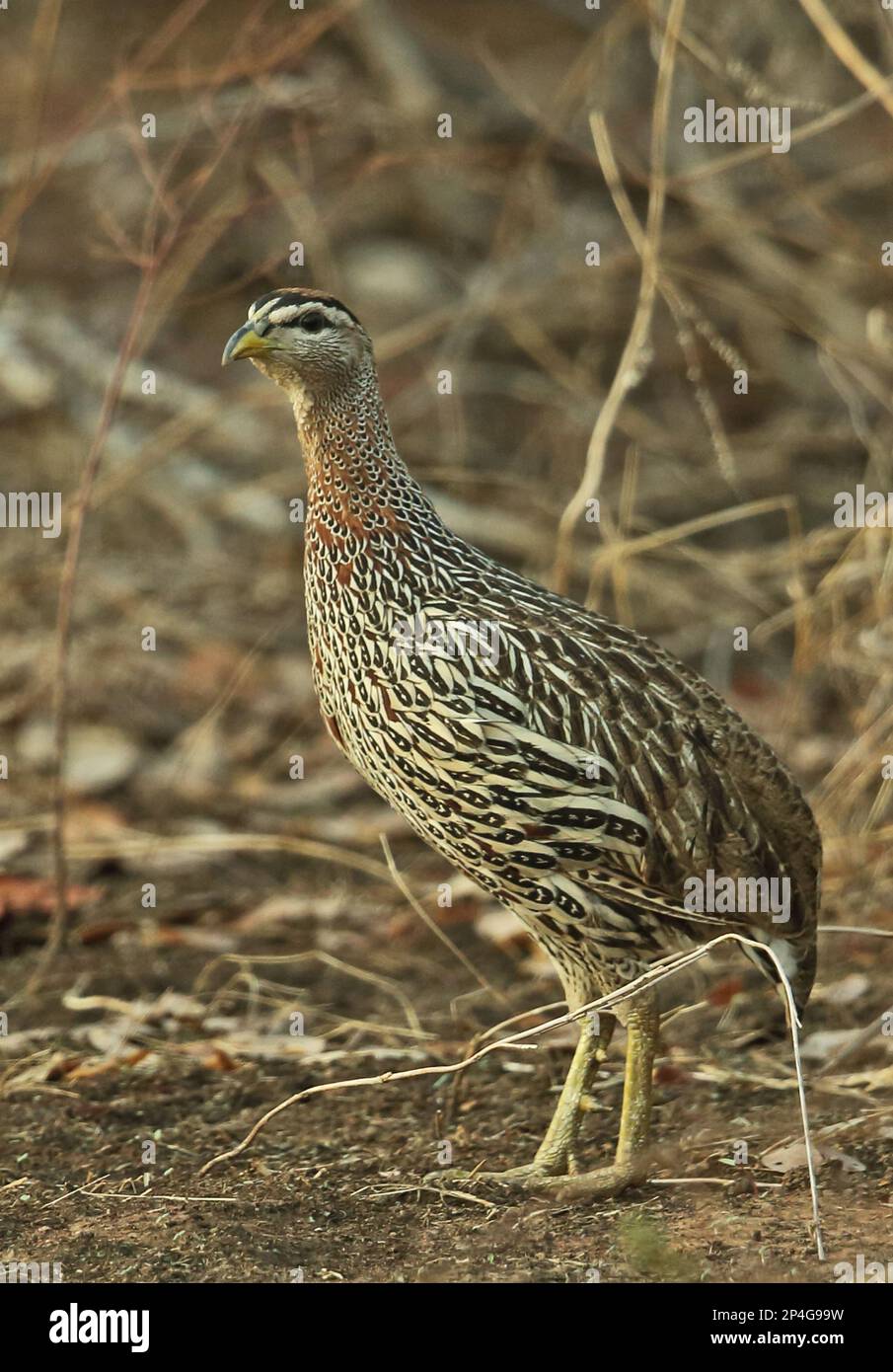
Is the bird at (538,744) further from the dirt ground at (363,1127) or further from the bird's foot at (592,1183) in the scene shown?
the dirt ground at (363,1127)

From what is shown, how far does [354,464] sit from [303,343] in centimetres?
34

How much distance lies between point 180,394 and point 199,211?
357cm

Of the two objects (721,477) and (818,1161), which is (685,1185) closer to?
(818,1161)

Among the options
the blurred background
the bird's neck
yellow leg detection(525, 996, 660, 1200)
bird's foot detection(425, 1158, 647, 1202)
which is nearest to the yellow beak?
the bird's neck

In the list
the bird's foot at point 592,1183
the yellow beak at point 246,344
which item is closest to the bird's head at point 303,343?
the yellow beak at point 246,344

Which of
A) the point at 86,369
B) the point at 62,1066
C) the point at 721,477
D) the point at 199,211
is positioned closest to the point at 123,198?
the point at 199,211

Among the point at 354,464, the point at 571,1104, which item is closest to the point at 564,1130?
the point at 571,1104

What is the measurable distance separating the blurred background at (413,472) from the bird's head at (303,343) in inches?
47.8

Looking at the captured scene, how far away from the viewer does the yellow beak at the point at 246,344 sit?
437cm

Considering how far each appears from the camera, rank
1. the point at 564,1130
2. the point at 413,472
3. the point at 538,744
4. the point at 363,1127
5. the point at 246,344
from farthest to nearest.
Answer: the point at 413,472
the point at 363,1127
the point at 564,1130
the point at 246,344
the point at 538,744

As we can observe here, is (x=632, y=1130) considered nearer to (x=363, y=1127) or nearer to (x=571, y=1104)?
(x=571, y=1104)

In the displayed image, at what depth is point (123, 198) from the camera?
11000mm

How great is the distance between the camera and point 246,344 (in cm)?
438

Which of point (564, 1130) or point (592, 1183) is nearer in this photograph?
point (592, 1183)
